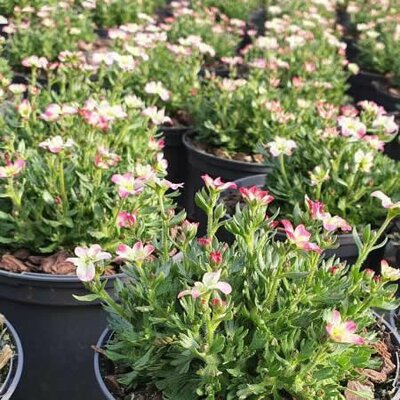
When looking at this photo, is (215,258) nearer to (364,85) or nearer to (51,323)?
(51,323)

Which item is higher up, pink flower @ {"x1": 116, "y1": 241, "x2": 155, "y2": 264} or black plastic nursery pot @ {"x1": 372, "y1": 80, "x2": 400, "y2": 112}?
pink flower @ {"x1": 116, "y1": 241, "x2": 155, "y2": 264}

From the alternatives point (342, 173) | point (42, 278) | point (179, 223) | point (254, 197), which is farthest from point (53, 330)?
point (342, 173)

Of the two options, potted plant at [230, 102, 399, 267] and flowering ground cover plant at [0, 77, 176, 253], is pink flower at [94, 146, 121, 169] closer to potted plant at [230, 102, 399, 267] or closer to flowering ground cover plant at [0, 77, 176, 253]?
flowering ground cover plant at [0, 77, 176, 253]

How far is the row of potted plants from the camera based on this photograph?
58.2 inches

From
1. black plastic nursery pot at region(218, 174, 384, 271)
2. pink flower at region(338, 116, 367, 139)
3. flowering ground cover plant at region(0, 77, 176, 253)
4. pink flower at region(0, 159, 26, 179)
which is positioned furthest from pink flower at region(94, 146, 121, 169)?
pink flower at region(338, 116, 367, 139)

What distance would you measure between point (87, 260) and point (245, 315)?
384 millimetres

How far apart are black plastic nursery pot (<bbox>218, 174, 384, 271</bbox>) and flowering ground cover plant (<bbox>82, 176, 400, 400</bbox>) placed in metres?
0.57

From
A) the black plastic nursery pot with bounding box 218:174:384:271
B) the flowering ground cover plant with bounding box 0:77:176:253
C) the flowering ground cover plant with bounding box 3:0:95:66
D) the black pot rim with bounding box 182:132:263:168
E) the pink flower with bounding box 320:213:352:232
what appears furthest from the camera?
the flowering ground cover plant with bounding box 3:0:95:66

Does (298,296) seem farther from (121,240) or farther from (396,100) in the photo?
(396,100)

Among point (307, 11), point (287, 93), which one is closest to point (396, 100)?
point (287, 93)

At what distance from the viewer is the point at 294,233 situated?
1409 millimetres

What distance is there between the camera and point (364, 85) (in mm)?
5137

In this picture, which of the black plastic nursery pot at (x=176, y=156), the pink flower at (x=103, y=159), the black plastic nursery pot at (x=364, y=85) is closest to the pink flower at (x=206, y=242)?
the pink flower at (x=103, y=159)

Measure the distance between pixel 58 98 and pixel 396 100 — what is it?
2.56m
